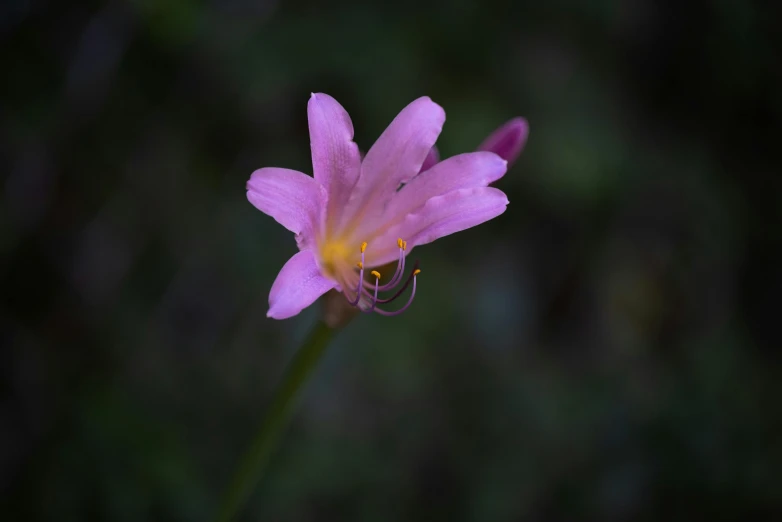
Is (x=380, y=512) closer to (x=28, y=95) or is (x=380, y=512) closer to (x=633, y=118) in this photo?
(x=28, y=95)

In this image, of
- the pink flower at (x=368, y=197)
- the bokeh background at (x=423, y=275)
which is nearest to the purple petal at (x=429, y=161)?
the pink flower at (x=368, y=197)

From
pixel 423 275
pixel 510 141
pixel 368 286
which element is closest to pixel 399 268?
pixel 368 286

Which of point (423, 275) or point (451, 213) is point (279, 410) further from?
point (423, 275)

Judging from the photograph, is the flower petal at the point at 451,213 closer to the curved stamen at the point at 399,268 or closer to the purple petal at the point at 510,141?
the curved stamen at the point at 399,268

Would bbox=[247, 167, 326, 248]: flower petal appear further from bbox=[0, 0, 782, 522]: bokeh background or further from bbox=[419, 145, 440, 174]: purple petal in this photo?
bbox=[0, 0, 782, 522]: bokeh background

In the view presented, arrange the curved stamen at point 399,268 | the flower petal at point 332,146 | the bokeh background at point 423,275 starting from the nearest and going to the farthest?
the flower petal at point 332,146 → the curved stamen at point 399,268 → the bokeh background at point 423,275

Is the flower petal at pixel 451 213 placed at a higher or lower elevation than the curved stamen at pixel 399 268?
higher
